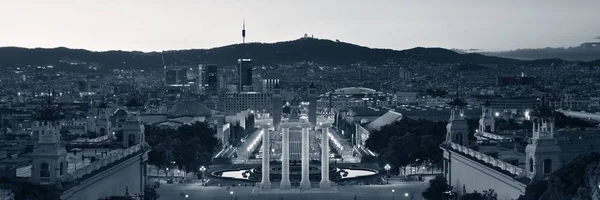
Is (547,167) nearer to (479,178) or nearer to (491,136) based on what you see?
(479,178)

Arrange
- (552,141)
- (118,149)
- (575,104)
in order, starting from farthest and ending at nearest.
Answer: (575,104) < (118,149) < (552,141)

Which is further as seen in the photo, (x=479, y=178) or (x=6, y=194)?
(x=479, y=178)

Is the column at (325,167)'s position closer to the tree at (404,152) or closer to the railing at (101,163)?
the tree at (404,152)

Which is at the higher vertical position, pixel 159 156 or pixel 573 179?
pixel 573 179

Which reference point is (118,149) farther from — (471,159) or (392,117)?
(392,117)

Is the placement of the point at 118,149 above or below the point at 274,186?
above

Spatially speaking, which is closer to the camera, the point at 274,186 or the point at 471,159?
the point at 471,159

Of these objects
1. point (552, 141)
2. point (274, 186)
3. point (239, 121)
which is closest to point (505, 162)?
point (552, 141)

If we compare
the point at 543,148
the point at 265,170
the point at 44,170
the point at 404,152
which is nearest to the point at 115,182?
the point at 44,170
